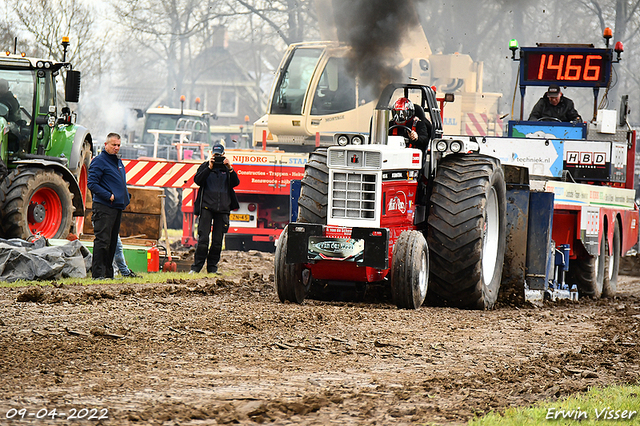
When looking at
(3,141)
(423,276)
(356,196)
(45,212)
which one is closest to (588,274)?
(423,276)

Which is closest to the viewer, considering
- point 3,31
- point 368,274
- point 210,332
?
point 210,332

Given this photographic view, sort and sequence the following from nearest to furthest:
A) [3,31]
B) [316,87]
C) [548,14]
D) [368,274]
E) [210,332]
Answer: [210,332], [368,274], [316,87], [3,31], [548,14]

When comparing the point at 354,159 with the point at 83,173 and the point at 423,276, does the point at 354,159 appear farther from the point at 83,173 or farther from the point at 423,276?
the point at 83,173

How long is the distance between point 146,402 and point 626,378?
324 cm

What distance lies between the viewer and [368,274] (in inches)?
338

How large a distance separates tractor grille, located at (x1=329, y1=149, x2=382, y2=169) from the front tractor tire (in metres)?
5.06

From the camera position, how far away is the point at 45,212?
1254cm

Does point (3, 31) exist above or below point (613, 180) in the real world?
above

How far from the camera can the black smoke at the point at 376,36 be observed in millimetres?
12102

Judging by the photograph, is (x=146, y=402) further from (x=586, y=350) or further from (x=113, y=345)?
(x=586, y=350)

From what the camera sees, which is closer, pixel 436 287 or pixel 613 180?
pixel 436 287

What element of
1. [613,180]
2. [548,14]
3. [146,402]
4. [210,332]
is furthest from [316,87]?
[548,14]

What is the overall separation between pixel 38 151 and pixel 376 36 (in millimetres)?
5236

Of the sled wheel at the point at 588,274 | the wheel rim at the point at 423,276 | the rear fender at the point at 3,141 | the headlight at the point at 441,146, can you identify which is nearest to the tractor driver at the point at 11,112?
the rear fender at the point at 3,141
